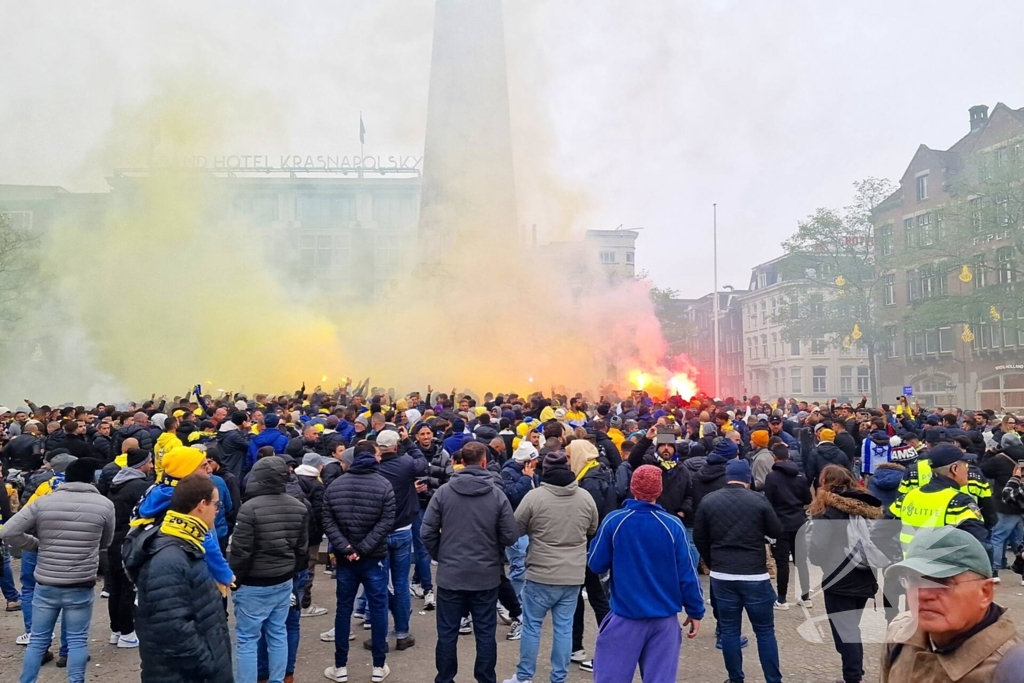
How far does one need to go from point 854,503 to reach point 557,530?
2423mm

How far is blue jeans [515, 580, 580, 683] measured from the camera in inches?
229

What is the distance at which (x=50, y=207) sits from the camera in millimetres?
38188

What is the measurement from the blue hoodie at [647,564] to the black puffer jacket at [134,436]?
25.1 feet

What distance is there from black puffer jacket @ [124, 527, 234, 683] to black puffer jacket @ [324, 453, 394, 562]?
240 centimetres

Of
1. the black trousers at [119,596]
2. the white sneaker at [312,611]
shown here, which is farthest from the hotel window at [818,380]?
the black trousers at [119,596]

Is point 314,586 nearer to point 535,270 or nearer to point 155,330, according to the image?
point 535,270

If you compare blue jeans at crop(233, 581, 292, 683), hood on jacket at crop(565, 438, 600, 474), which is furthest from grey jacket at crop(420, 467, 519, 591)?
hood on jacket at crop(565, 438, 600, 474)

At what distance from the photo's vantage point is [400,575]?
7.07 metres

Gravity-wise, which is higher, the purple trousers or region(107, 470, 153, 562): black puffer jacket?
region(107, 470, 153, 562): black puffer jacket

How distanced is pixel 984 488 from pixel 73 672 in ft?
28.6

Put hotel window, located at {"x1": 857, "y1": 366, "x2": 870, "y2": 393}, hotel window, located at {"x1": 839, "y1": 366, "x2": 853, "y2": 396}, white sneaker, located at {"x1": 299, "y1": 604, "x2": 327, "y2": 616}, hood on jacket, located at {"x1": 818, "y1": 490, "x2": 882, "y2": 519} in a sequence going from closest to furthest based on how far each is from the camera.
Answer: hood on jacket, located at {"x1": 818, "y1": 490, "x2": 882, "y2": 519}
white sneaker, located at {"x1": 299, "y1": 604, "x2": 327, "y2": 616}
hotel window, located at {"x1": 857, "y1": 366, "x2": 870, "y2": 393}
hotel window, located at {"x1": 839, "y1": 366, "x2": 853, "y2": 396}

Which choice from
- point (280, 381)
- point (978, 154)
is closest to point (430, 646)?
point (280, 381)

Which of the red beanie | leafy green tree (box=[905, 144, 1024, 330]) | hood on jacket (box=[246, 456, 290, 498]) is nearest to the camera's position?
the red beanie

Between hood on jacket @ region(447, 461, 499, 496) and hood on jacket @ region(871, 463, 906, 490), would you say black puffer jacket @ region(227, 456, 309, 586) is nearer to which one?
hood on jacket @ region(447, 461, 499, 496)
